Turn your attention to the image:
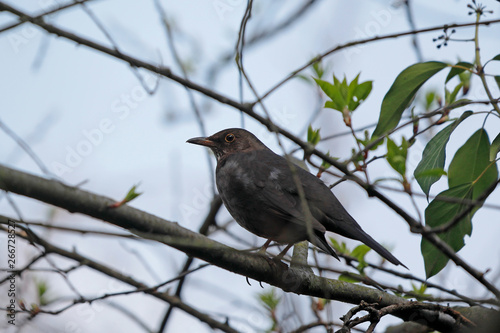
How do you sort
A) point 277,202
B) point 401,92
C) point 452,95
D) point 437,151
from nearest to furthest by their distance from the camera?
1. point 437,151
2. point 401,92
3. point 452,95
4. point 277,202

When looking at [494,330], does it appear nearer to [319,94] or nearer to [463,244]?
[463,244]

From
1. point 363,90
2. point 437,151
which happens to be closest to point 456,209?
point 437,151

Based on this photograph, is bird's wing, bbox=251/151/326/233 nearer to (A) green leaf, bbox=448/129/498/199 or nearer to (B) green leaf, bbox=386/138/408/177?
(B) green leaf, bbox=386/138/408/177

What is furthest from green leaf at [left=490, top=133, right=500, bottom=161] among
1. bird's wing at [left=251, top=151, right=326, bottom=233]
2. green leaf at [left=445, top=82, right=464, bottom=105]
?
bird's wing at [left=251, top=151, right=326, bottom=233]

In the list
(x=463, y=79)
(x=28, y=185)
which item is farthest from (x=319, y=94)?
(x=28, y=185)

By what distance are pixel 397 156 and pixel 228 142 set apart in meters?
3.04

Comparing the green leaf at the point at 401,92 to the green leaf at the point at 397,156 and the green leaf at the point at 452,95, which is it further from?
the green leaf at the point at 452,95

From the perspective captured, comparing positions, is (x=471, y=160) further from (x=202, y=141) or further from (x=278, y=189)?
(x=202, y=141)

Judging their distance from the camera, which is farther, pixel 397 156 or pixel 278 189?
pixel 278 189

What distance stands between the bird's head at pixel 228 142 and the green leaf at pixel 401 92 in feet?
8.67

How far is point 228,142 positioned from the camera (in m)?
6.29

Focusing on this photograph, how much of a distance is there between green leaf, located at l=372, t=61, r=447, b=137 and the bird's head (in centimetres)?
264

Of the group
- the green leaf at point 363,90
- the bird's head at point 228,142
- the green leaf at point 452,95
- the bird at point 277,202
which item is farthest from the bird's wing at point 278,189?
the green leaf at point 452,95

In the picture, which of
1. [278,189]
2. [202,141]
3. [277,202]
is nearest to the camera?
[277,202]
